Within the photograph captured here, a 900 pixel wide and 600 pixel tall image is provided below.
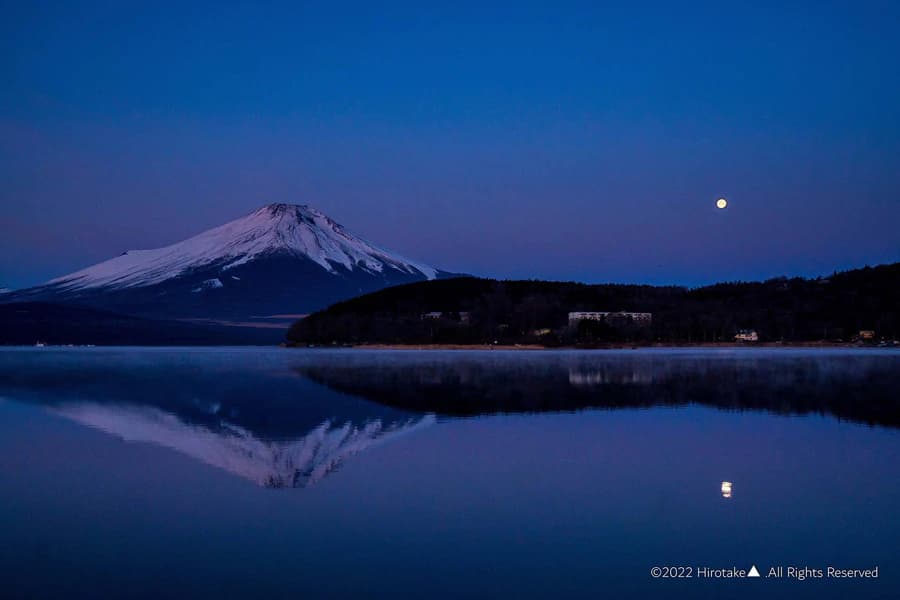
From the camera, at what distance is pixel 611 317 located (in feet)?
432

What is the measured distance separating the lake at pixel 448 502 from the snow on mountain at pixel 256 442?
3.6 inches

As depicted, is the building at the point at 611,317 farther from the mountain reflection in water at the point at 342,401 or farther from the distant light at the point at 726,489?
the distant light at the point at 726,489

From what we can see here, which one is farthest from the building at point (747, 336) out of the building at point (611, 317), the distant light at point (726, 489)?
the distant light at point (726, 489)

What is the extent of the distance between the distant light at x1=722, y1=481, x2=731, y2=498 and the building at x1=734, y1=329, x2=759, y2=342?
120m

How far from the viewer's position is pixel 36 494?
1242 cm

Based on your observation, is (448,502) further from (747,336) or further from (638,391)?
(747,336)

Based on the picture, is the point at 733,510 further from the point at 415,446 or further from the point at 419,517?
the point at 415,446

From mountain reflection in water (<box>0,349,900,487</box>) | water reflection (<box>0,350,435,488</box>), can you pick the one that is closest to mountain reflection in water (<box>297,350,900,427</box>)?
mountain reflection in water (<box>0,349,900,487</box>)

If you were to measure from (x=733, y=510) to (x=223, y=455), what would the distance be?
892 centimetres

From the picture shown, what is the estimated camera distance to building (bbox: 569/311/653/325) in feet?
429

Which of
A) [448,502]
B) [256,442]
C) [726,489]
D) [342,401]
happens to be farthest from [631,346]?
[448,502]

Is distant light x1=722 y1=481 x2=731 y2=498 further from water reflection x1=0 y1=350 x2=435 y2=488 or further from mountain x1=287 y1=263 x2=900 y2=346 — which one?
mountain x1=287 y1=263 x2=900 y2=346

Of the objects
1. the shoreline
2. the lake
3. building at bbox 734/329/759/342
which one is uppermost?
building at bbox 734/329/759/342

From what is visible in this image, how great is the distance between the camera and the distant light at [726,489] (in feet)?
40.2
